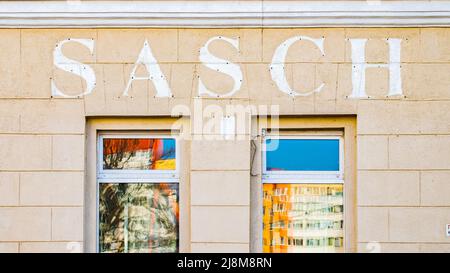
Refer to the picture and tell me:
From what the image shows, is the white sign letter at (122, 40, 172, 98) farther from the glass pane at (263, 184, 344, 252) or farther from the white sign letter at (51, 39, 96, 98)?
the glass pane at (263, 184, 344, 252)

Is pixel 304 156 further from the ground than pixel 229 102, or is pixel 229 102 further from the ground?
pixel 229 102

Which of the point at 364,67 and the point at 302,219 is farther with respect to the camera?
the point at 302,219

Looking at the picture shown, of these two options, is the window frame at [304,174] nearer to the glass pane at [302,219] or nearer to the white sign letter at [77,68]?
the glass pane at [302,219]

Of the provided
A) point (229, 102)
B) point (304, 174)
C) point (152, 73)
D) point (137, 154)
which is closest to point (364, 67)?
point (304, 174)

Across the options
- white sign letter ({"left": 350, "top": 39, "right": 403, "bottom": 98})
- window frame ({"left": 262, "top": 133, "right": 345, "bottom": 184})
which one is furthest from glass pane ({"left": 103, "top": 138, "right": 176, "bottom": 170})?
white sign letter ({"left": 350, "top": 39, "right": 403, "bottom": 98})

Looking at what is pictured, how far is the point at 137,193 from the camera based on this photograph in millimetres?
7531

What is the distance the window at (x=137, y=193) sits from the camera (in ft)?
24.6

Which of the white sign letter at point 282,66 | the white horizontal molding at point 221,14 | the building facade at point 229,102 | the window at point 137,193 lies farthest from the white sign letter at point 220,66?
the window at point 137,193

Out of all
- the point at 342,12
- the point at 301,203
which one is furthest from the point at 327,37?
the point at 301,203

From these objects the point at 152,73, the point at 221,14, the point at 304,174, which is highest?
the point at 221,14

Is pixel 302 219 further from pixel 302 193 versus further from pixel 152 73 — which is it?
pixel 152 73

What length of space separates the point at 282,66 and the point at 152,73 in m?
1.05

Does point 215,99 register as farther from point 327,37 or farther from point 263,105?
point 327,37

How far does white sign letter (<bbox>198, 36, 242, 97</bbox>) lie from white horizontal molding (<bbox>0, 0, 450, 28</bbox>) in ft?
0.48
